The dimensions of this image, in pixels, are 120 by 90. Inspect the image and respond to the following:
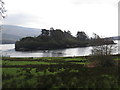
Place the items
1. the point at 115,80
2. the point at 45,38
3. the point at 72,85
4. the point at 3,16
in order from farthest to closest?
the point at 45,38 → the point at 3,16 → the point at 115,80 → the point at 72,85

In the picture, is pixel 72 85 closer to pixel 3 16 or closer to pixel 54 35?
pixel 3 16

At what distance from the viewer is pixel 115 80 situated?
16.3 m

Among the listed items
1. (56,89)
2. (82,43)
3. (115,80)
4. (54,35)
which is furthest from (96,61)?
(82,43)

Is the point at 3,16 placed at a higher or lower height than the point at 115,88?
higher

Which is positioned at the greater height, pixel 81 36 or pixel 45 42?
pixel 81 36

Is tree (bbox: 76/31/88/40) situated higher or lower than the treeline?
higher

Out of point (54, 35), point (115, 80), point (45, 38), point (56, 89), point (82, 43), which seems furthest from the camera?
point (82, 43)

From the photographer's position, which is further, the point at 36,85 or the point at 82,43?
the point at 82,43

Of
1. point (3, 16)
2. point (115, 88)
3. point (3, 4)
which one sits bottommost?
point (115, 88)

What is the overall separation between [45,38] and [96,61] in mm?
114121

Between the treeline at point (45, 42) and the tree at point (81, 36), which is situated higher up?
the tree at point (81, 36)

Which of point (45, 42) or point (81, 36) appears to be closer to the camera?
point (45, 42)

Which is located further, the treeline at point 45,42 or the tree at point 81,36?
the tree at point 81,36

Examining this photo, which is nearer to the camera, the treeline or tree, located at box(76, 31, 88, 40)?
the treeline
